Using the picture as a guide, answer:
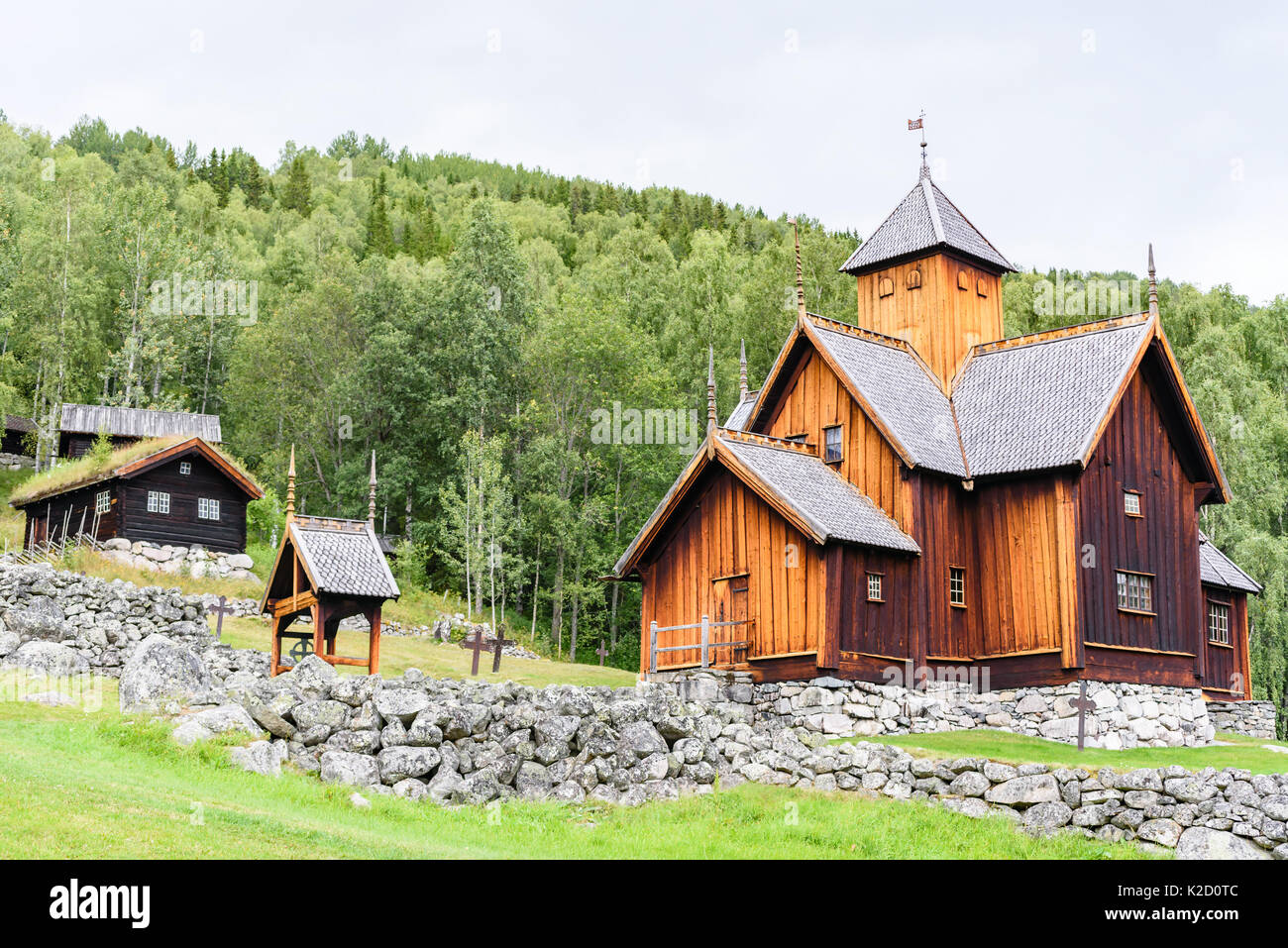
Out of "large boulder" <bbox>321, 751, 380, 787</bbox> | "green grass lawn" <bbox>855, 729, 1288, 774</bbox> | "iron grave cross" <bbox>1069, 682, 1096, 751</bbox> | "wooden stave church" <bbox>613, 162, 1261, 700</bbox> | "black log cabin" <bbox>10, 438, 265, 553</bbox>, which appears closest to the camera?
"large boulder" <bbox>321, 751, 380, 787</bbox>

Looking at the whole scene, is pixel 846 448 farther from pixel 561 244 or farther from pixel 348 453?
pixel 561 244

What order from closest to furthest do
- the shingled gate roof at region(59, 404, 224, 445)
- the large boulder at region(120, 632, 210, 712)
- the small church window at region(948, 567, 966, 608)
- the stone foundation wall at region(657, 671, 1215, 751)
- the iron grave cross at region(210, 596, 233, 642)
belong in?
1. the large boulder at region(120, 632, 210, 712)
2. the stone foundation wall at region(657, 671, 1215, 751)
3. the small church window at region(948, 567, 966, 608)
4. the iron grave cross at region(210, 596, 233, 642)
5. the shingled gate roof at region(59, 404, 224, 445)

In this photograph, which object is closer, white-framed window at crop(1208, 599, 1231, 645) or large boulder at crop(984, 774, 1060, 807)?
large boulder at crop(984, 774, 1060, 807)

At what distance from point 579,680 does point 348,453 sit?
120 feet

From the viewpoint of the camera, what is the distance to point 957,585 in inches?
1284

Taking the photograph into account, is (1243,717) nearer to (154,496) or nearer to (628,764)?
(628,764)

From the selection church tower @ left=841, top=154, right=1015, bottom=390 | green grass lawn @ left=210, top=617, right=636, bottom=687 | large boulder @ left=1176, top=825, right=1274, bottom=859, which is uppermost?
church tower @ left=841, top=154, right=1015, bottom=390

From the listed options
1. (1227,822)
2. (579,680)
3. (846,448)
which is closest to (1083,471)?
(846,448)

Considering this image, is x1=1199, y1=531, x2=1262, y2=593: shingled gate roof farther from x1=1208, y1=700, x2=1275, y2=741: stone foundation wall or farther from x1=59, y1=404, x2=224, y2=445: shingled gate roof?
x1=59, y1=404, x2=224, y2=445: shingled gate roof

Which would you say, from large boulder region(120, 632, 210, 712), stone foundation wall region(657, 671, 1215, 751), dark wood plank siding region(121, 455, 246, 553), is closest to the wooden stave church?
stone foundation wall region(657, 671, 1215, 751)

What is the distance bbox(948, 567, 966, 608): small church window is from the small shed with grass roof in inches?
529

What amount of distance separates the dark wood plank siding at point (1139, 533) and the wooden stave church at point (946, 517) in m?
0.05

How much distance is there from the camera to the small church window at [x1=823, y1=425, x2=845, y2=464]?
110 ft

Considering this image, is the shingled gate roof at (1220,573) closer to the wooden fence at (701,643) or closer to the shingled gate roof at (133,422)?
the wooden fence at (701,643)
